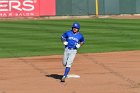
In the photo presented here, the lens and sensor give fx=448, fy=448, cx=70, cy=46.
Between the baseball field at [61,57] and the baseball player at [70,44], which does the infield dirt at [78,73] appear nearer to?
the baseball field at [61,57]

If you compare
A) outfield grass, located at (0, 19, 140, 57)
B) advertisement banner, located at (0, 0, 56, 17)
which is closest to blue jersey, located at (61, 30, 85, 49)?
outfield grass, located at (0, 19, 140, 57)

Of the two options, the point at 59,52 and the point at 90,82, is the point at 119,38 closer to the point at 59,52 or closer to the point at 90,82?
the point at 59,52

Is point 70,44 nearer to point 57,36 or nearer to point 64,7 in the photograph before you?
point 57,36

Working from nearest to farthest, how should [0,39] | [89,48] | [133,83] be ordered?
[133,83] → [89,48] → [0,39]

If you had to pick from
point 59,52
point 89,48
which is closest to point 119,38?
point 89,48

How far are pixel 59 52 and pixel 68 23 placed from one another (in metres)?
12.6

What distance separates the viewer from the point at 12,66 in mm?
18828

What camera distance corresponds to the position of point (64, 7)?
130ft

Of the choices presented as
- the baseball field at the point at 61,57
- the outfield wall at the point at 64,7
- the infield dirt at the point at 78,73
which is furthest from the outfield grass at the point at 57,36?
the outfield wall at the point at 64,7

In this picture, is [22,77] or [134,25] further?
[134,25]

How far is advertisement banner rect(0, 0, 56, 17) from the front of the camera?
123 feet

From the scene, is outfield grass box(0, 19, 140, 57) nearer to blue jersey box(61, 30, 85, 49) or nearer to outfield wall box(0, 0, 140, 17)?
outfield wall box(0, 0, 140, 17)

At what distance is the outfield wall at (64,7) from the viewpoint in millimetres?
37812

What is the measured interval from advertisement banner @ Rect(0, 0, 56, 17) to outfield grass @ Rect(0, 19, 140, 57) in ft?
6.55
